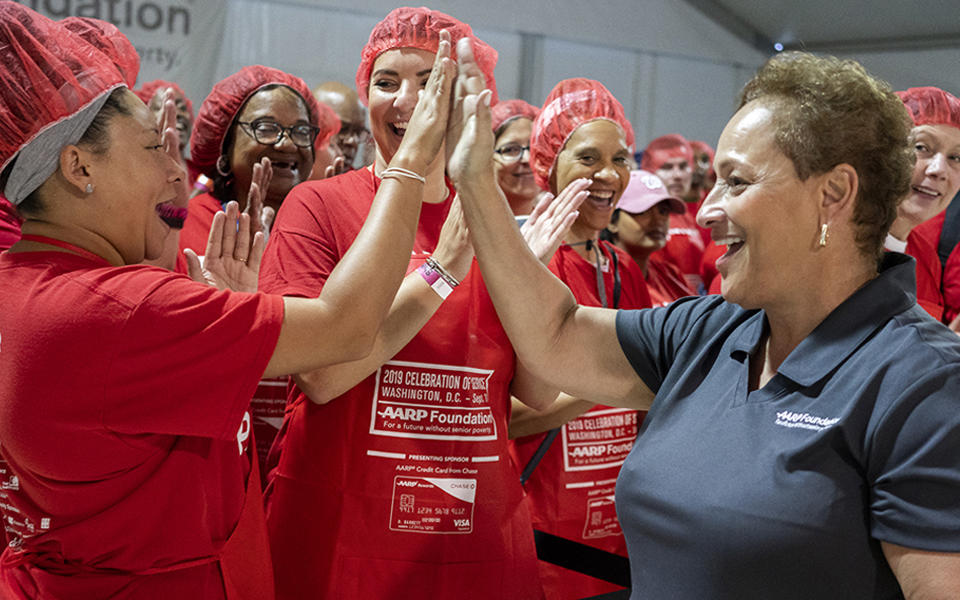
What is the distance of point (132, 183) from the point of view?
159cm

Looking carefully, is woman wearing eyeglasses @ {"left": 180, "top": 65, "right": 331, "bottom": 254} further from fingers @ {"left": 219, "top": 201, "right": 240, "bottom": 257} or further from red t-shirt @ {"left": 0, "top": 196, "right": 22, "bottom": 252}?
fingers @ {"left": 219, "top": 201, "right": 240, "bottom": 257}

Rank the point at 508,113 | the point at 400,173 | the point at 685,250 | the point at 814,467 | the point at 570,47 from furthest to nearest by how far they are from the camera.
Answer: the point at 570,47 < the point at 685,250 < the point at 508,113 < the point at 400,173 < the point at 814,467

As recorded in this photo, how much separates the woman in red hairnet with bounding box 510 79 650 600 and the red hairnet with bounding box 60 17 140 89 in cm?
114

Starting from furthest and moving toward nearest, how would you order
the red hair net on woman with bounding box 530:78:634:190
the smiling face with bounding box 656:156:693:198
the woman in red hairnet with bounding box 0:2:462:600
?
the smiling face with bounding box 656:156:693:198, the red hair net on woman with bounding box 530:78:634:190, the woman in red hairnet with bounding box 0:2:462:600

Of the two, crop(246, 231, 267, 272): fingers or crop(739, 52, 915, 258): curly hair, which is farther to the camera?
crop(246, 231, 267, 272): fingers

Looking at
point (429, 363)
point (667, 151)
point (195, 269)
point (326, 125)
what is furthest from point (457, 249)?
point (667, 151)

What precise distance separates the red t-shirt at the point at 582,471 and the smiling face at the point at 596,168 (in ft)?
0.54

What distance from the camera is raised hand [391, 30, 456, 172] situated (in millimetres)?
1715

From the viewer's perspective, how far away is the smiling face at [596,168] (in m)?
2.97

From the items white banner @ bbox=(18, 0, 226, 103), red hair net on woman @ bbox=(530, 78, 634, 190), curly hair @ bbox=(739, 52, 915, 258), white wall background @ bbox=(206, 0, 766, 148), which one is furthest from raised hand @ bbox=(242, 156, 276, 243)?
white wall background @ bbox=(206, 0, 766, 148)

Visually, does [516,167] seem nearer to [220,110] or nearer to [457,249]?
[220,110]

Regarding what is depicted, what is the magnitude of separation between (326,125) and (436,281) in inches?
102

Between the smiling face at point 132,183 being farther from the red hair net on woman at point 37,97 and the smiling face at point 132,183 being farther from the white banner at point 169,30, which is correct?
the white banner at point 169,30

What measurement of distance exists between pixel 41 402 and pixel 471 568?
97 cm
